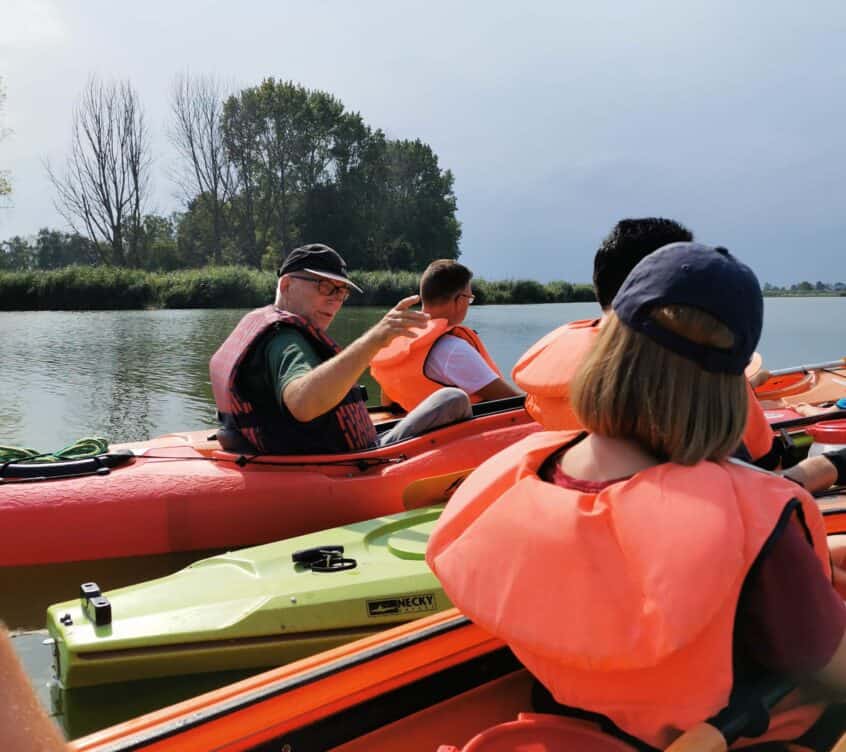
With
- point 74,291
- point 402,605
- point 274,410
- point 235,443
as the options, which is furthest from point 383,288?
point 402,605

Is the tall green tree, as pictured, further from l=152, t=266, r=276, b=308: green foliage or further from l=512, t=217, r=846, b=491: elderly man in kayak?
l=512, t=217, r=846, b=491: elderly man in kayak

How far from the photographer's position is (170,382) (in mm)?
10945

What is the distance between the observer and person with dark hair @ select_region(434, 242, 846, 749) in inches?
50.9

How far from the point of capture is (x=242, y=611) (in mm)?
2764

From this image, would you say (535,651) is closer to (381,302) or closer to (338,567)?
(338,567)

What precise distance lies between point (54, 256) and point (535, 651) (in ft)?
208

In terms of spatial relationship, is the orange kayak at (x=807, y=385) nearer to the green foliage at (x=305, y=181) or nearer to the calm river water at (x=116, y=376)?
the calm river water at (x=116, y=376)

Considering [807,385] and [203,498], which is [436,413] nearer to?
[203,498]

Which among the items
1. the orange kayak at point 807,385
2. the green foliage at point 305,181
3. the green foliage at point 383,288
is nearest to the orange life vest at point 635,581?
Answer: the orange kayak at point 807,385

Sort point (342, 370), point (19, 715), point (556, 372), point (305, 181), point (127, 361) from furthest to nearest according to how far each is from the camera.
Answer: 1. point (305, 181)
2. point (127, 361)
3. point (342, 370)
4. point (556, 372)
5. point (19, 715)

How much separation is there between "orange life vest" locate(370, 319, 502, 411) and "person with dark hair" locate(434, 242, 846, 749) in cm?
313

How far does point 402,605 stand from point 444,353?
198 centimetres

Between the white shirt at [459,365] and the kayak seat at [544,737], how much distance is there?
3.06m

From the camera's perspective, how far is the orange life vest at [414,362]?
183 inches
